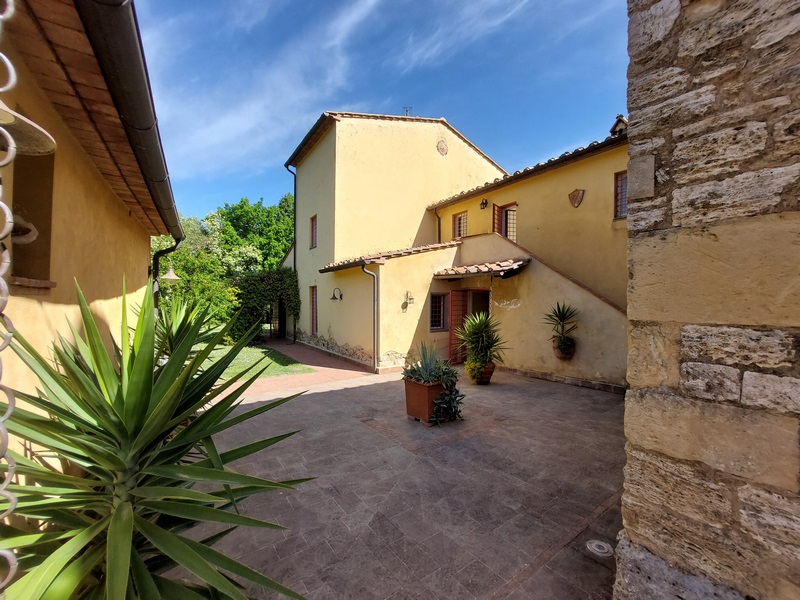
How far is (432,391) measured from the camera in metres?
5.27

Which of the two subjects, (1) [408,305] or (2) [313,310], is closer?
(1) [408,305]

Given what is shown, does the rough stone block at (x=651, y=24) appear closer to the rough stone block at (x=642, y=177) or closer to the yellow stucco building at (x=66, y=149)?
the rough stone block at (x=642, y=177)

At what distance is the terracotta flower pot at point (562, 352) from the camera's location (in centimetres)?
770

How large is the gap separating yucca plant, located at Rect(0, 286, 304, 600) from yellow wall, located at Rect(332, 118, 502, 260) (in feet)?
33.2

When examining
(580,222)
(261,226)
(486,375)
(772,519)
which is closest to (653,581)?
(772,519)

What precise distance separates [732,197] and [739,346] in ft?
2.37

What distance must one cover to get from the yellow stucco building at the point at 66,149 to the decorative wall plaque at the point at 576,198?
29.0 feet

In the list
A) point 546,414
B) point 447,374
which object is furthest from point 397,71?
point 546,414

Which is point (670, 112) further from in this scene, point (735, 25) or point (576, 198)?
point (576, 198)

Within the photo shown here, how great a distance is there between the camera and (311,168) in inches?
541

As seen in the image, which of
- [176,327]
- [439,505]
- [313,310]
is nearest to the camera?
[439,505]

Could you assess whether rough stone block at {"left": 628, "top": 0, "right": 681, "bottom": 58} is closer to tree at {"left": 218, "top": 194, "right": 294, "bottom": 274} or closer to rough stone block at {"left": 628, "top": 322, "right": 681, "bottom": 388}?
rough stone block at {"left": 628, "top": 322, "right": 681, "bottom": 388}

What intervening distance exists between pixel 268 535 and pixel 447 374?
3260mm

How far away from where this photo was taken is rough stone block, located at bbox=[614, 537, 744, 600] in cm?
169
